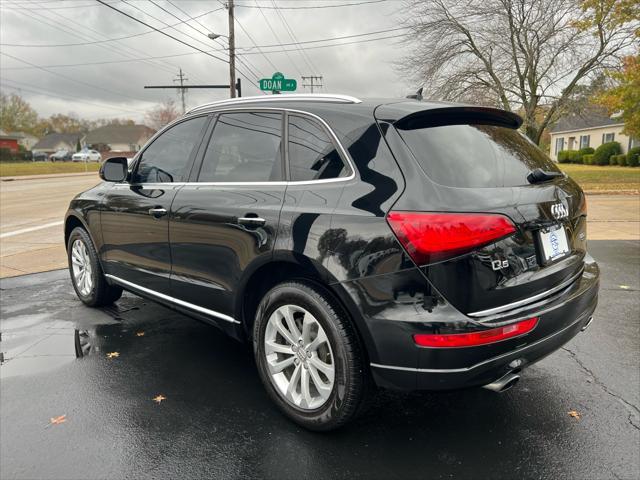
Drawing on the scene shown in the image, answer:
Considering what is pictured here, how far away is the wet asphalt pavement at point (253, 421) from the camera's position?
2416mm

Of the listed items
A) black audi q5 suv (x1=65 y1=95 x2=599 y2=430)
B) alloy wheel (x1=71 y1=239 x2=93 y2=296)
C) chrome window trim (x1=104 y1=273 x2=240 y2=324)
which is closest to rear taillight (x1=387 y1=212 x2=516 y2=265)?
black audi q5 suv (x1=65 y1=95 x2=599 y2=430)

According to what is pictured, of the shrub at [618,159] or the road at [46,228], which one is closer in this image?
the road at [46,228]

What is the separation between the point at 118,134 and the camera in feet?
325

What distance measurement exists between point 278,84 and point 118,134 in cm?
9487

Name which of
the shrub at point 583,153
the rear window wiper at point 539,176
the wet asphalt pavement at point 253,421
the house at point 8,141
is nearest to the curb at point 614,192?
the wet asphalt pavement at point 253,421

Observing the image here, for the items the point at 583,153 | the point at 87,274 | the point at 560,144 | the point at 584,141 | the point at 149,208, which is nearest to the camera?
the point at 149,208

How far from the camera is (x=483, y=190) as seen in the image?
2.32m

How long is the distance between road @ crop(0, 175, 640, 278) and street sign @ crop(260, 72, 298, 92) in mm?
6774

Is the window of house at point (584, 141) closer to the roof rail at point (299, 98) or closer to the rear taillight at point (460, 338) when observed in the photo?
the roof rail at point (299, 98)

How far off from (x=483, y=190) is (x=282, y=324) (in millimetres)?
1283

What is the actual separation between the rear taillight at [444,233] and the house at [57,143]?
111114mm

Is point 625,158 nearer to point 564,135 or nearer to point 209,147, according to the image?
point 564,135

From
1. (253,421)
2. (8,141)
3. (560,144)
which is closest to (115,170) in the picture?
(253,421)

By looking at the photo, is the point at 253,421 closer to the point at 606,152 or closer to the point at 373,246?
the point at 373,246
